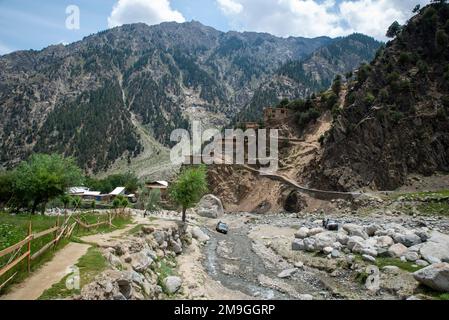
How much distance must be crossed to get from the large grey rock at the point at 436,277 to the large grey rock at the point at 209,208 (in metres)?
49.6

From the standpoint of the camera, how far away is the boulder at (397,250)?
30469mm

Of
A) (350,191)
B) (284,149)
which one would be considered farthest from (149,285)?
(284,149)

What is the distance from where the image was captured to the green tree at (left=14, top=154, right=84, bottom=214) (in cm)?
4575

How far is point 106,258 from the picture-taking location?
19.3 meters

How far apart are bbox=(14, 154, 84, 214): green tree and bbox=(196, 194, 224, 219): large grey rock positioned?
24960 millimetres

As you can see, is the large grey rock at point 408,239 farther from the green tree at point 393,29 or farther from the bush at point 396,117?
the green tree at point 393,29

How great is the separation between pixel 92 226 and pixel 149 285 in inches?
512

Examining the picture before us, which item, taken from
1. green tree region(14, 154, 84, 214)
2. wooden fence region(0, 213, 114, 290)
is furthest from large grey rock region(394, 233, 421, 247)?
green tree region(14, 154, 84, 214)

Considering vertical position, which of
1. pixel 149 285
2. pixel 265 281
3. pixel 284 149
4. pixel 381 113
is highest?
pixel 381 113

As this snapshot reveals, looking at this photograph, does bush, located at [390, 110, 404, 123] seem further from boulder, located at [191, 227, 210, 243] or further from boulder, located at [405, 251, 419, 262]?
boulder, located at [405, 251, 419, 262]

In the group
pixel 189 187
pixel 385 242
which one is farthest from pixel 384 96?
pixel 189 187

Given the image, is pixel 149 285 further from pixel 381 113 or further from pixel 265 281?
pixel 381 113

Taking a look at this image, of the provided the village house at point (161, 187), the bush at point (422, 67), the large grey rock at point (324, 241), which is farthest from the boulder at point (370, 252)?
the village house at point (161, 187)
